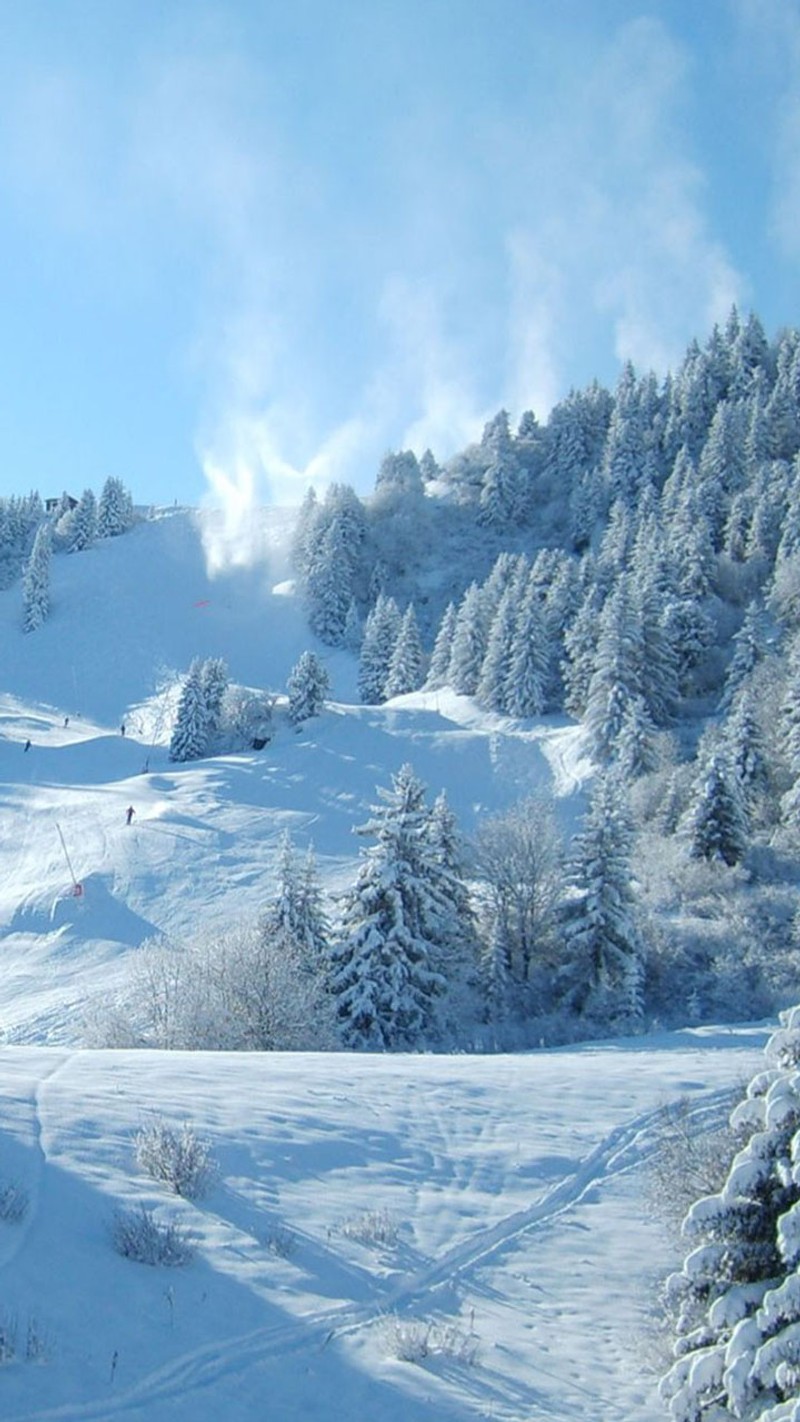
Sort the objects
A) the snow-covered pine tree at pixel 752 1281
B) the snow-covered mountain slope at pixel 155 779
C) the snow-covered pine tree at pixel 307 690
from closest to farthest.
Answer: the snow-covered pine tree at pixel 752 1281
the snow-covered mountain slope at pixel 155 779
the snow-covered pine tree at pixel 307 690

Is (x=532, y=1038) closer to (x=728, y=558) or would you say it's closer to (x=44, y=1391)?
(x=44, y=1391)

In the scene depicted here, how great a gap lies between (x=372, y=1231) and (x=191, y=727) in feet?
180

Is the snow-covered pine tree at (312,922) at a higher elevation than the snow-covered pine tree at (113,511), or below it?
below

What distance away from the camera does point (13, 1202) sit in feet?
23.6

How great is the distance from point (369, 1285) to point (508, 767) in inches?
1828

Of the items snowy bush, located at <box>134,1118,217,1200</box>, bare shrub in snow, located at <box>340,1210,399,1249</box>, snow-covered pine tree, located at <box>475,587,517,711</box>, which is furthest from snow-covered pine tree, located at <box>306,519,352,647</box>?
bare shrub in snow, located at <box>340,1210,399,1249</box>

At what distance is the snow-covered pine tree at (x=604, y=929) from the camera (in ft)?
102

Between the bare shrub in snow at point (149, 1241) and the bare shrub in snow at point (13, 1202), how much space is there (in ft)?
2.41

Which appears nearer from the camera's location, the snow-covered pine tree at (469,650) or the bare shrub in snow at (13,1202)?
the bare shrub in snow at (13,1202)

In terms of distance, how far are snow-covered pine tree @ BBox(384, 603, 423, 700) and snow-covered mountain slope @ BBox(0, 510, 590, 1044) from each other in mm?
4837

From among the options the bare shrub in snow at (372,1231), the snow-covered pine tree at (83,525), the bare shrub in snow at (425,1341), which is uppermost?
the snow-covered pine tree at (83,525)

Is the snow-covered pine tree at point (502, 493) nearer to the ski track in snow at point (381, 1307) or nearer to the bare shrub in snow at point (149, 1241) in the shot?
the ski track in snow at point (381, 1307)

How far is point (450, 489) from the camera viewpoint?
119188 millimetres

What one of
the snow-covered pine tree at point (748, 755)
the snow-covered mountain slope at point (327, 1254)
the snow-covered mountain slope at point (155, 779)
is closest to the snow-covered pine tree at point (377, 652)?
the snow-covered mountain slope at point (155, 779)
